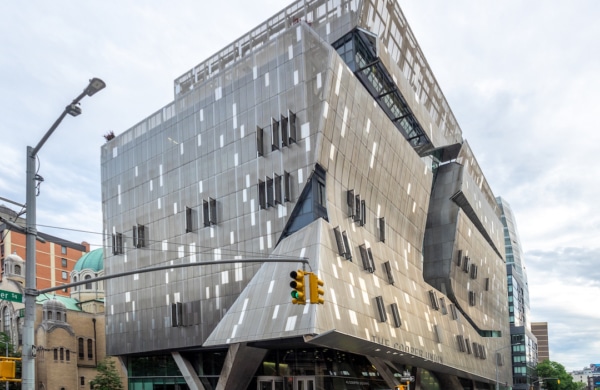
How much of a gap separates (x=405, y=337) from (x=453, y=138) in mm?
38377

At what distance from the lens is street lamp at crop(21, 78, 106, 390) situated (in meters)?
16.0

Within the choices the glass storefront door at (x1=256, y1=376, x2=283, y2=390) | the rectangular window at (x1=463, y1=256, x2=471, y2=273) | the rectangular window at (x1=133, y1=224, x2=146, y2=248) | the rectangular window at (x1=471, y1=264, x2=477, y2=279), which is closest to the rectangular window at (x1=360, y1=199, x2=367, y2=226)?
the glass storefront door at (x1=256, y1=376, x2=283, y2=390)

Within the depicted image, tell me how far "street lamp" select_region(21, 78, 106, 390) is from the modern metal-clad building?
1974 centimetres

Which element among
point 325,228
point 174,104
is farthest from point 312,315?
point 174,104

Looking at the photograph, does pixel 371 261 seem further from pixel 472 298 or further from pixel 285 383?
pixel 472 298

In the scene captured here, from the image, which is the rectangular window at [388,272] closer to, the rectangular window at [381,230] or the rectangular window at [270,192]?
the rectangular window at [381,230]

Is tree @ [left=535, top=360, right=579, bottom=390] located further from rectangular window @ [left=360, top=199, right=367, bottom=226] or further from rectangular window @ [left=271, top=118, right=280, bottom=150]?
rectangular window @ [left=271, top=118, right=280, bottom=150]

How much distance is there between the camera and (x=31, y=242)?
16609 millimetres

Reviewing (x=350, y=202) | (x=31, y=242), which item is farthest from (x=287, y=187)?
(x=31, y=242)

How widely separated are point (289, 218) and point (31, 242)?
29271mm

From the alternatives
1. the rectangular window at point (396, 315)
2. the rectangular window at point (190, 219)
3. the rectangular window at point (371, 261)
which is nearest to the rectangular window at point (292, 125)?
the rectangular window at point (371, 261)

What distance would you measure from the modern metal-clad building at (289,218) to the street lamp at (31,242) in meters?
19.7

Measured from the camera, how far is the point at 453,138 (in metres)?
81.8

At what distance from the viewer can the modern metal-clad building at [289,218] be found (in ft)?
144
